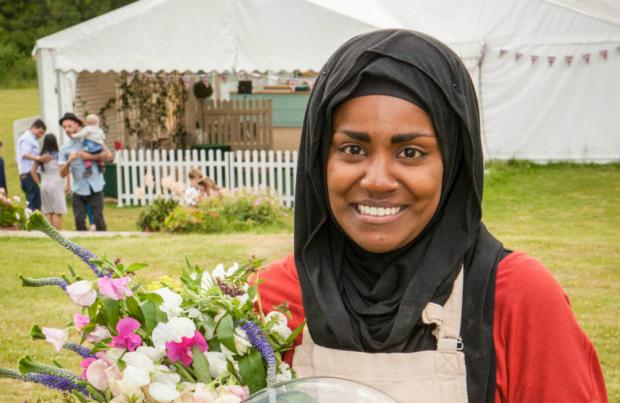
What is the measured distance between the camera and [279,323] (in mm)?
1987

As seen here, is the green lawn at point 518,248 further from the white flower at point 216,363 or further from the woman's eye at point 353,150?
the woman's eye at point 353,150

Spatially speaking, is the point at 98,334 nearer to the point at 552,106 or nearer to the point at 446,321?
the point at 446,321

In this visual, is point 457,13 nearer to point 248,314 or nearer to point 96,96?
point 96,96

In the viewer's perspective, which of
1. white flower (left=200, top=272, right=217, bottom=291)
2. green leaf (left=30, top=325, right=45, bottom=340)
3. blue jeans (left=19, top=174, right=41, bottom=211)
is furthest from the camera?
blue jeans (left=19, top=174, right=41, bottom=211)

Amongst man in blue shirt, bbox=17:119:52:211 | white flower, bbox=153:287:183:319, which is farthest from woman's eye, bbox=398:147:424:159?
man in blue shirt, bbox=17:119:52:211

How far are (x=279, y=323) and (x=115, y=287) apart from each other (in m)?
0.41

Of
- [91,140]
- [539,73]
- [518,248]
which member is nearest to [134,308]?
[518,248]

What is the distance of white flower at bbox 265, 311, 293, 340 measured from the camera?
1.96 meters

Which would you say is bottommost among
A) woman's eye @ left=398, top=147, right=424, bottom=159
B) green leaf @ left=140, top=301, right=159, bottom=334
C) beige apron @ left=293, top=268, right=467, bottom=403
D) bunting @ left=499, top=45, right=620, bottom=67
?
beige apron @ left=293, top=268, right=467, bottom=403

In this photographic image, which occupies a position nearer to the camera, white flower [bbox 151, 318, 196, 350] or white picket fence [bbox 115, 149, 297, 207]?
white flower [bbox 151, 318, 196, 350]

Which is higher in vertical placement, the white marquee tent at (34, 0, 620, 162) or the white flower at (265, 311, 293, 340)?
the white marquee tent at (34, 0, 620, 162)

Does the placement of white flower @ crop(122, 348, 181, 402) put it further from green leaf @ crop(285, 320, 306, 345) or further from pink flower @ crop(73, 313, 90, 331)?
green leaf @ crop(285, 320, 306, 345)

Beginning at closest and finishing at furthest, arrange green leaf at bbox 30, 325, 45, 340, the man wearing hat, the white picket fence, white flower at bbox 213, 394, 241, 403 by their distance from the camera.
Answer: white flower at bbox 213, 394, 241, 403
green leaf at bbox 30, 325, 45, 340
the man wearing hat
the white picket fence

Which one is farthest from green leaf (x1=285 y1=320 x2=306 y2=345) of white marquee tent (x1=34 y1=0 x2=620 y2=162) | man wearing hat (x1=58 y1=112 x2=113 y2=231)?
white marquee tent (x1=34 y1=0 x2=620 y2=162)
